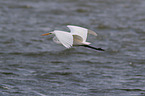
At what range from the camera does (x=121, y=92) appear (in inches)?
299

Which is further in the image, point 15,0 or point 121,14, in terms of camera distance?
point 15,0

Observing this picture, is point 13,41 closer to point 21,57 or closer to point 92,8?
point 21,57

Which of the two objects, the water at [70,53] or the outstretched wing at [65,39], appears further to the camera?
the water at [70,53]

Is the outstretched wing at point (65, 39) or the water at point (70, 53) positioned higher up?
the outstretched wing at point (65, 39)

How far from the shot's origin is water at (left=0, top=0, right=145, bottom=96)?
25.8ft

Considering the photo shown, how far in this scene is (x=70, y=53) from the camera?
1067 centimetres

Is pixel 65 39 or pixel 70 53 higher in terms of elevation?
pixel 65 39

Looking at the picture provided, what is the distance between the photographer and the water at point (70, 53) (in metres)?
7.85

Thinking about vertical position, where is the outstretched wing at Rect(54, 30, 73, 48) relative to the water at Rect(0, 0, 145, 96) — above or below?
above

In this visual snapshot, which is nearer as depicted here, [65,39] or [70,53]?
[65,39]

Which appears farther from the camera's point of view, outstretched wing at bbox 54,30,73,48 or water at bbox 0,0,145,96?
water at bbox 0,0,145,96

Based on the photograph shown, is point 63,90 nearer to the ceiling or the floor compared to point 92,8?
nearer to the floor

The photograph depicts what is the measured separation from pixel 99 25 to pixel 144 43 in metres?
2.75

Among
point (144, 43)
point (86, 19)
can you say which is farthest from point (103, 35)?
point (86, 19)
